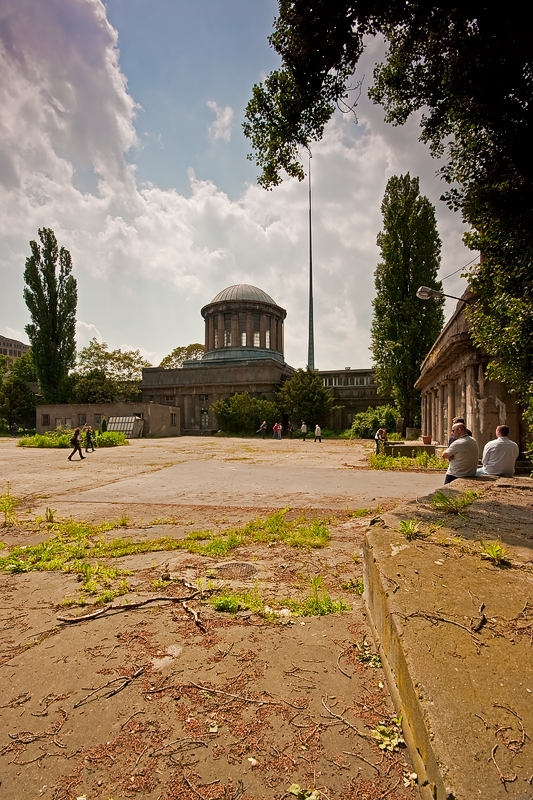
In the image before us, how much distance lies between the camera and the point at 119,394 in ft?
180

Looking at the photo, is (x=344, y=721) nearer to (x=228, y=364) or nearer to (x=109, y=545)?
(x=109, y=545)

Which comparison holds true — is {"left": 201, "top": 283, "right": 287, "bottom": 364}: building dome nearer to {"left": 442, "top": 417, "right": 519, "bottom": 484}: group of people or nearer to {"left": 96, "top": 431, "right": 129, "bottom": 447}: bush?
{"left": 96, "top": 431, "right": 129, "bottom": 447}: bush

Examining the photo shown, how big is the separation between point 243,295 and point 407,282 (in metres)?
31.8

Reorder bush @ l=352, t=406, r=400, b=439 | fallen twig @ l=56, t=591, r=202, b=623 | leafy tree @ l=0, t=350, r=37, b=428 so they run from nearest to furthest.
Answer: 1. fallen twig @ l=56, t=591, r=202, b=623
2. bush @ l=352, t=406, r=400, b=439
3. leafy tree @ l=0, t=350, r=37, b=428

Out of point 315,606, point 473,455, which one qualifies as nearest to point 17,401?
point 473,455

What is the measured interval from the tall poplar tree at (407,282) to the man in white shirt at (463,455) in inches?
963

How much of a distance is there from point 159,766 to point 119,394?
56101 mm

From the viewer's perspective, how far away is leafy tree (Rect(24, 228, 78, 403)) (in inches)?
1849

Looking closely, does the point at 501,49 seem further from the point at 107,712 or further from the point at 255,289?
the point at 255,289

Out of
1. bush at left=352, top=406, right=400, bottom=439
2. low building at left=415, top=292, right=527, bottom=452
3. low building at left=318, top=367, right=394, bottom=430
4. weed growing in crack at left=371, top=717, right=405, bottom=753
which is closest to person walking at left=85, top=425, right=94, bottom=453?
low building at left=415, top=292, right=527, bottom=452

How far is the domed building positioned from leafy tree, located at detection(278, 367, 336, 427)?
5.22 metres

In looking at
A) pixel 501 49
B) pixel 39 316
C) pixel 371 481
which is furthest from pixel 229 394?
pixel 501 49

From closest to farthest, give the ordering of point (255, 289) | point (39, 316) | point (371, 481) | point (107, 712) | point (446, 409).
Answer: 1. point (107, 712)
2. point (371, 481)
3. point (446, 409)
4. point (39, 316)
5. point (255, 289)

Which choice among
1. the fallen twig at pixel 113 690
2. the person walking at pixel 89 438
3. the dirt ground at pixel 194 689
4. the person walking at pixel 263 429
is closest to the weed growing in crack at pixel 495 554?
the dirt ground at pixel 194 689
